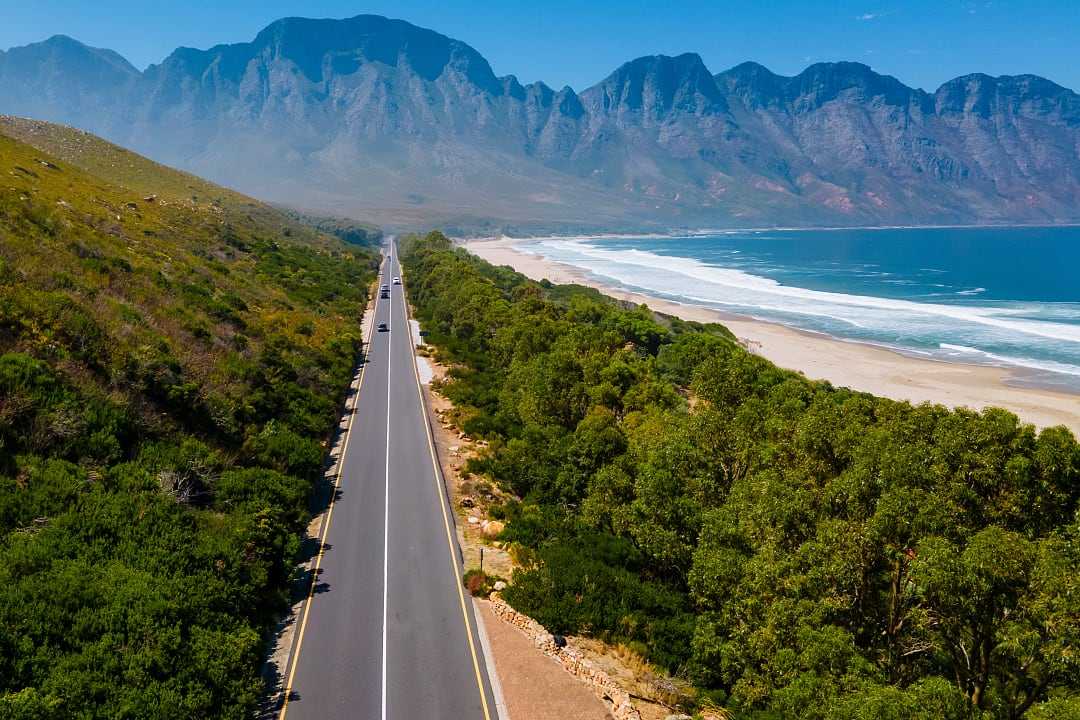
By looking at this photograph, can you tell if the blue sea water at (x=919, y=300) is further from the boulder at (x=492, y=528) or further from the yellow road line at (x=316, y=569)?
the yellow road line at (x=316, y=569)

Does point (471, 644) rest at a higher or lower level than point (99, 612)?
lower

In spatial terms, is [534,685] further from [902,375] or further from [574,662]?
[902,375]

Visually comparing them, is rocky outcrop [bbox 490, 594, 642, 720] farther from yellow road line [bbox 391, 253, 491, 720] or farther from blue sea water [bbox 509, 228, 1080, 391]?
blue sea water [bbox 509, 228, 1080, 391]

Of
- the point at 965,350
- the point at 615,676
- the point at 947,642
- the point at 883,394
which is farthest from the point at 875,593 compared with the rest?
the point at 965,350

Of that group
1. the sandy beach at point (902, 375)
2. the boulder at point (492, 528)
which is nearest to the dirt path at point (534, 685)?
the boulder at point (492, 528)

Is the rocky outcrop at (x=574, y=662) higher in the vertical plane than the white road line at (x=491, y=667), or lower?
higher

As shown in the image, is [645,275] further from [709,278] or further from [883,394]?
[883,394]
